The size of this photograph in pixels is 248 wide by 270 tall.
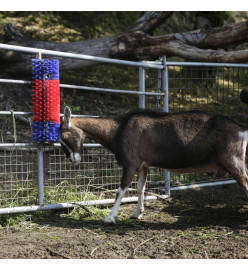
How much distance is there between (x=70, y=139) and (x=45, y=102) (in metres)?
0.59

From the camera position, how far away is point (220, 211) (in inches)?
245

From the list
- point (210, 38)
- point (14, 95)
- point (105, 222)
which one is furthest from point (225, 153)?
point (14, 95)

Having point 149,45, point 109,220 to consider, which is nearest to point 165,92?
point 149,45

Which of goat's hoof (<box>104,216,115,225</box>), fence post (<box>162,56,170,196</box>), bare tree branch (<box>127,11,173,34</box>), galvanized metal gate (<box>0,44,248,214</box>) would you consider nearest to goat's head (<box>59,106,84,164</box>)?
galvanized metal gate (<box>0,44,248,214</box>)

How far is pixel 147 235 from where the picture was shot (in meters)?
4.99

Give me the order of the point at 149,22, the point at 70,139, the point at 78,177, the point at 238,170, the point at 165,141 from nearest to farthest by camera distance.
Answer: the point at 238,170 < the point at 70,139 < the point at 165,141 < the point at 78,177 < the point at 149,22

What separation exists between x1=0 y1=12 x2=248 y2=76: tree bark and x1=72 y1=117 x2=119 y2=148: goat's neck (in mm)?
3235

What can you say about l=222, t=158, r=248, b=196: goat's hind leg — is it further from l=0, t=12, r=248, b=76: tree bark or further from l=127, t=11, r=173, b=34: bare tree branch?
l=127, t=11, r=173, b=34: bare tree branch

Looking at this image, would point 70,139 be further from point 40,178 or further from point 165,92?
point 165,92

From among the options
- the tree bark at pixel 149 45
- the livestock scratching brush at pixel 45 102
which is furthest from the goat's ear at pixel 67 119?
the tree bark at pixel 149 45

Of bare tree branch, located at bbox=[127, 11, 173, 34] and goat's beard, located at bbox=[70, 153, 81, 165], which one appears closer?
goat's beard, located at bbox=[70, 153, 81, 165]

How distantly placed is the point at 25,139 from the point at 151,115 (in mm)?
3313

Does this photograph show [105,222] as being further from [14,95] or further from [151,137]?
[14,95]

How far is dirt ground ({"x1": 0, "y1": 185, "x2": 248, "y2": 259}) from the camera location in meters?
4.23
